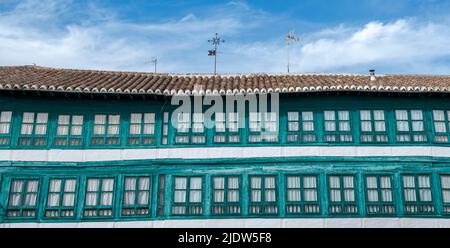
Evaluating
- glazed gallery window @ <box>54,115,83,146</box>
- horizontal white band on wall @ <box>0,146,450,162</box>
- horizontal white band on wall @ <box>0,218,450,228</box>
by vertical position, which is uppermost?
glazed gallery window @ <box>54,115,83,146</box>

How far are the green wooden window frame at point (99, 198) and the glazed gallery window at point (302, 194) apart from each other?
5.55 m

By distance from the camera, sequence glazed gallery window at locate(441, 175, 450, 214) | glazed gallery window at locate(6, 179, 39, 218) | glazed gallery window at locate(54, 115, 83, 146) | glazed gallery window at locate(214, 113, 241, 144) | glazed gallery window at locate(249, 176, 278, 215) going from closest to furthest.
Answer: glazed gallery window at locate(6, 179, 39, 218) < glazed gallery window at locate(249, 176, 278, 215) < glazed gallery window at locate(441, 175, 450, 214) < glazed gallery window at locate(54, 115, 83, 146) < glazed gallery window at locate(214, 113, 241, 144)

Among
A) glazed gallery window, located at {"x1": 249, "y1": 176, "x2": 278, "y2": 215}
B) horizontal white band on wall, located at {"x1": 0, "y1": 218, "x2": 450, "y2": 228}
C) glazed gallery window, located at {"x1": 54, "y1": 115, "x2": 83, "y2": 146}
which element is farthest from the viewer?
glazed gallery window, located at {"x1": 54, "y1": 115, "x2": 83, "y2": 146}

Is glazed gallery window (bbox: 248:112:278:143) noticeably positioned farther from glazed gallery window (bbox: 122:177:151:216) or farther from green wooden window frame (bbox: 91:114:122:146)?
green wooden window frame (bbox: 91:114:122:146)

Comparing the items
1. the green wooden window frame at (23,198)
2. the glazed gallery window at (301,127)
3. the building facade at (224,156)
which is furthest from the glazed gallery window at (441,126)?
the green wooden window frame at (23,198)

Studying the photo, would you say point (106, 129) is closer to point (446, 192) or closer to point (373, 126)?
point (373, 126)

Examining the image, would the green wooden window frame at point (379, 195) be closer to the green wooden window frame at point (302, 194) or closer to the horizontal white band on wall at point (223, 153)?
the horizontal white band on wall at point (223, 153)

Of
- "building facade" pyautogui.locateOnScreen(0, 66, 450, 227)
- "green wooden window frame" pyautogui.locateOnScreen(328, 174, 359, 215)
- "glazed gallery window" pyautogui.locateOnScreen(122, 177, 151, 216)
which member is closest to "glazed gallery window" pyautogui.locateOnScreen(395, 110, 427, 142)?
"building facade" pyautogui.locateOnScreen(0, 66, 450, 227)

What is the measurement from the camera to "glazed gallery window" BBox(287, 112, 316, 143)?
15.6 metres

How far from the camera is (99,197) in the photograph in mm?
15125

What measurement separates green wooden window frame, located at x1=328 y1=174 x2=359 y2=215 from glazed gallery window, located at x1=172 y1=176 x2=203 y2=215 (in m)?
4.10

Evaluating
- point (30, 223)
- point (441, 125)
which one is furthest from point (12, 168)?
point (441, 125)

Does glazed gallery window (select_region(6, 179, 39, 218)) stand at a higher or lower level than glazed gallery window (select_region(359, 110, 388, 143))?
lower

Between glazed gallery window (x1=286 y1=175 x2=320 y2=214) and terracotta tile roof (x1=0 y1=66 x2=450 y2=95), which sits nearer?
glazed gallery window (x1=286 y1=175 x2=320 y2=214)
